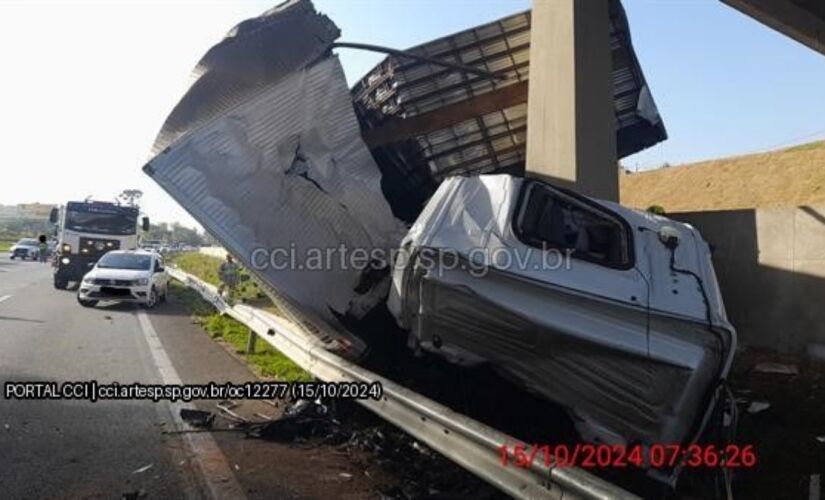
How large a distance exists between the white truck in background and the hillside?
17962 mm

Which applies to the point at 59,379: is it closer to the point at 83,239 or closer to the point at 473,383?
the point at 473,383

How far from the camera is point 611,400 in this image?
397cm

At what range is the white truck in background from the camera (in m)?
19.9

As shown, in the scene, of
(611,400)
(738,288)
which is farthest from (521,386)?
(738,288)

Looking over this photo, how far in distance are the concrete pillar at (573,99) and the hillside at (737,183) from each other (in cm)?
1258

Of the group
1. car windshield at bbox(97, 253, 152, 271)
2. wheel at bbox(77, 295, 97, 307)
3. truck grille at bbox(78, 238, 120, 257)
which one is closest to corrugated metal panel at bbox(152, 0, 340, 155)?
wheel at bbox(77, 295, 97, 307)

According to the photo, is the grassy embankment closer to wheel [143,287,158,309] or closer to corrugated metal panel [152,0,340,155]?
wheel [143,287,158,309]

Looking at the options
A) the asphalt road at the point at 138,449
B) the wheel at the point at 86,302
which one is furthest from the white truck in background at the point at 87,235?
the asphalt road at the point at 138,449

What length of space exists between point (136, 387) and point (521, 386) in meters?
4.20

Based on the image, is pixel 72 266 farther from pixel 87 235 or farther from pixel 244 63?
pixel 244 63

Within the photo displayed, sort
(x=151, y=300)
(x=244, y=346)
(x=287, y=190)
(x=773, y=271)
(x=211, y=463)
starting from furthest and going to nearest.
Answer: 1. (x=151, y=300)
2. (x=244, y=346)
3. (x=773, y=271)
4. (x=287, y=190)
5. (x=211, y=463)

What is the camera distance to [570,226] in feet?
15.3

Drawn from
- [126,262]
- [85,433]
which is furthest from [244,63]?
[126,262]

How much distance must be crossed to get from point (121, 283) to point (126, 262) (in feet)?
4.93
